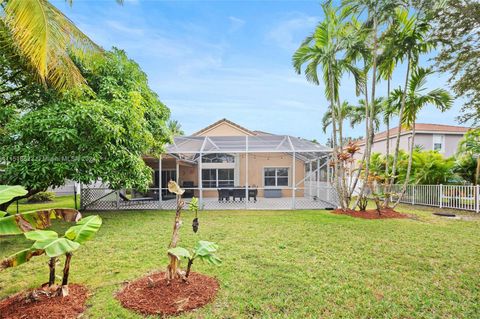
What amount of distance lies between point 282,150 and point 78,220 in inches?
424

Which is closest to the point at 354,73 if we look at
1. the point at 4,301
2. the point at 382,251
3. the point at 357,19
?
the point at 357,19

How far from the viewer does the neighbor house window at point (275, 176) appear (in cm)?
1998

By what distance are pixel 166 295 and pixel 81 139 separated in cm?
653

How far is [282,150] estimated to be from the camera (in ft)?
43.7

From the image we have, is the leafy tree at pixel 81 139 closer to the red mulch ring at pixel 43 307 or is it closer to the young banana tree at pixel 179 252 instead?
the red mulch ring at pixel 43 307

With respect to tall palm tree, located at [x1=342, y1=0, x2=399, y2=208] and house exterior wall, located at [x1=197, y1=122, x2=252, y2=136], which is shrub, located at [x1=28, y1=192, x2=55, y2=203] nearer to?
house exterior wall, located at [x1=197, y1=122, x2=252, y2=136]

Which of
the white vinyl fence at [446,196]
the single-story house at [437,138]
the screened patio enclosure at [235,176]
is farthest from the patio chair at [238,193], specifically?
the single-story house at [437,138]

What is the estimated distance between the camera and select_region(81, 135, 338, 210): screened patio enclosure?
44.8ft

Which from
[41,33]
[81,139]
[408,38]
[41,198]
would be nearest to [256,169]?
[408,38]

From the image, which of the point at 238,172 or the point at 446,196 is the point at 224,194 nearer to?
the point at 238,172

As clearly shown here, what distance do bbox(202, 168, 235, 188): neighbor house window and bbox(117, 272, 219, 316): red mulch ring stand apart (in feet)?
50.0

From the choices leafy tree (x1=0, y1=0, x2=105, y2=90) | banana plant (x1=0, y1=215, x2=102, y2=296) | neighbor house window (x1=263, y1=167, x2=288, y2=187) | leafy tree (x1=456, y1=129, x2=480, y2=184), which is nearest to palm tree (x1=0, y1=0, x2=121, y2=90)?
leafy tree (x1=0, y1=0, x2=105, y2=90)

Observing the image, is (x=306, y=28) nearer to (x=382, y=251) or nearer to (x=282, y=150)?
(x=282, y=150)

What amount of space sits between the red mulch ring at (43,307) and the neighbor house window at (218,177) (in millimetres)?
15762
